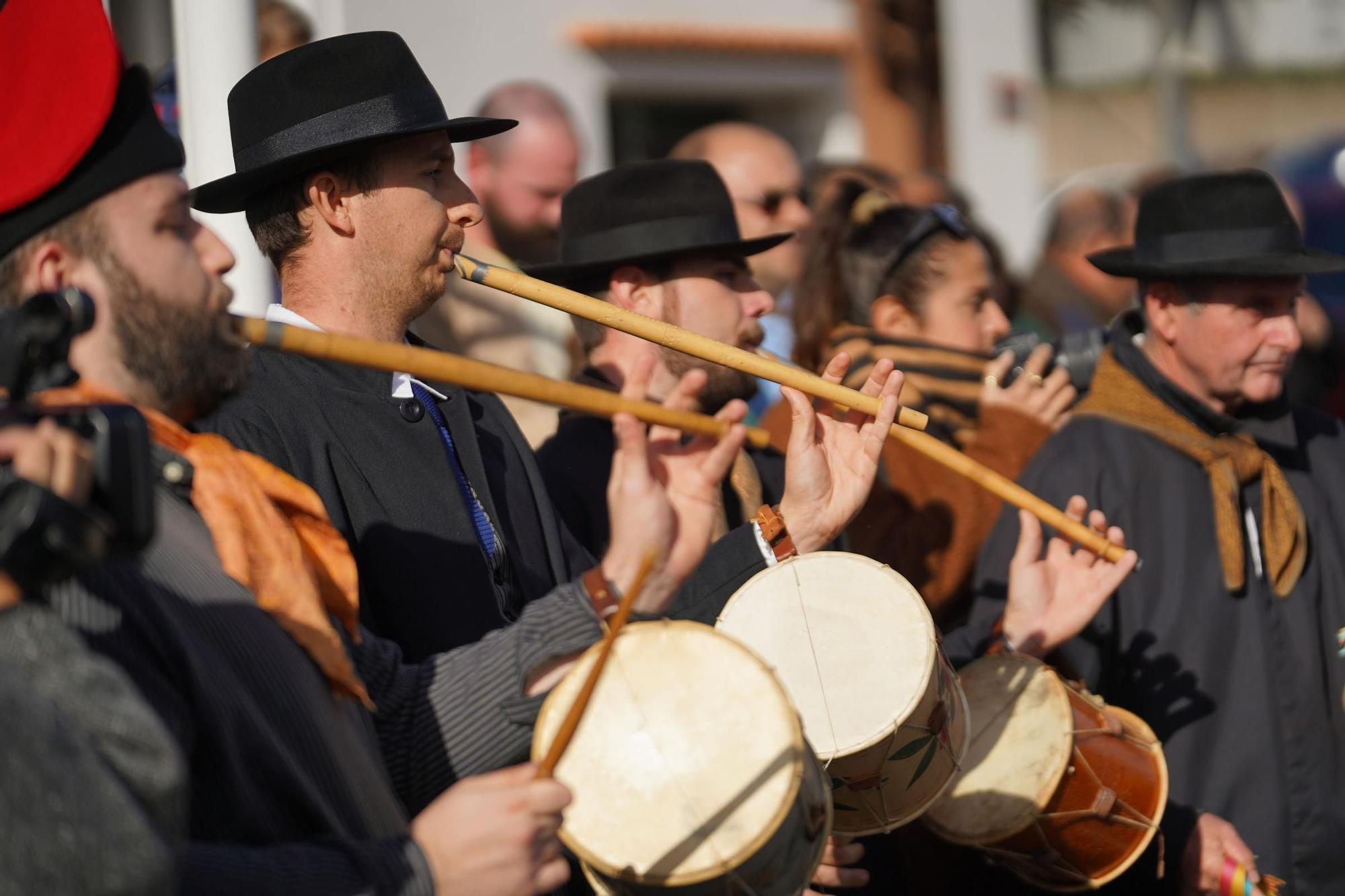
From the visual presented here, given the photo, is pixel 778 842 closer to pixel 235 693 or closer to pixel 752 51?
pixel 235 693

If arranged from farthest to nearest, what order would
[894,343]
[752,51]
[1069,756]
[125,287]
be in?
1. [752,51]
2. [894,343]
3. [1069,756]
4. [125,287]

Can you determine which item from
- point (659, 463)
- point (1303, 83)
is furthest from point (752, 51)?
point (1303, 83)

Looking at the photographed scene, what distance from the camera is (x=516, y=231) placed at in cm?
584

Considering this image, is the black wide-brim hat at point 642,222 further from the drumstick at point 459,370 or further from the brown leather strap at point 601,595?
the brown leather strap at point 601,595

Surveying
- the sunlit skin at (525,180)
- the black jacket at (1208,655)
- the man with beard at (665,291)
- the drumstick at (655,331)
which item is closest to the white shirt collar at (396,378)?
the drumstick at (655,331)

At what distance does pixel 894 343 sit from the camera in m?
4.84

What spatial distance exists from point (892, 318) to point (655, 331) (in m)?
1.97

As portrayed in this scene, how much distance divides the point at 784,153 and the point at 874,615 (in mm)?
3403

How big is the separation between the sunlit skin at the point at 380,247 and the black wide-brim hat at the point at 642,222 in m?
0.90

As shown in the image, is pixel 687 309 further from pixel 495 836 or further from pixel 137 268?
pixel 495 836

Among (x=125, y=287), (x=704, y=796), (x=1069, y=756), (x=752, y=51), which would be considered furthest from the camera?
(x=752, y=51)

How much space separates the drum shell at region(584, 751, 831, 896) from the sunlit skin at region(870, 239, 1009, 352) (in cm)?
265

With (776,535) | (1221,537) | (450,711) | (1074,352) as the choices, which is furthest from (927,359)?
(450,711)

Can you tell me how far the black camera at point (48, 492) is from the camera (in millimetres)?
1748
